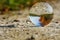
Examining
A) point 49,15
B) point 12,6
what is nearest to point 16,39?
point 49,15

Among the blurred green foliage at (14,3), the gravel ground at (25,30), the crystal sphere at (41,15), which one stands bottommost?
the gravel ground at (25,30)

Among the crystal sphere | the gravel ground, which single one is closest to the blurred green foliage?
the gravel ground

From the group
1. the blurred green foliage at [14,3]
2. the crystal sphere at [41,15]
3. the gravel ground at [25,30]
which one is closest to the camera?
the gravel ground at [25,30]

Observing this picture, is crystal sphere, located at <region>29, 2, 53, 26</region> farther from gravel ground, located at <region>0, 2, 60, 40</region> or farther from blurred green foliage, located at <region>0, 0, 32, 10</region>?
blurred green foliage, located at <region>0, 0, 32, 10</region>

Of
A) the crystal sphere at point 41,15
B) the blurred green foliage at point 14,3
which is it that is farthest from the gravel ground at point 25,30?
the blurred green foliage at point 14,3

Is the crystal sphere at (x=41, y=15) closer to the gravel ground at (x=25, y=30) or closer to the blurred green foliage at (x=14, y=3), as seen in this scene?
the gravel ground at (x=25, y=30)

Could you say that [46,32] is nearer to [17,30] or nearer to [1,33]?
[17,30]

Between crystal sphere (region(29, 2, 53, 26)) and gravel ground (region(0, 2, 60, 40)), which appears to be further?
crystal sphere (region(29, 2, 53, 26))

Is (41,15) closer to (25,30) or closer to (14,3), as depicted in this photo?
(25,30)
